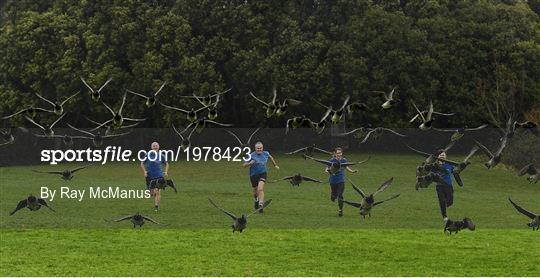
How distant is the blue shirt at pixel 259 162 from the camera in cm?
1389

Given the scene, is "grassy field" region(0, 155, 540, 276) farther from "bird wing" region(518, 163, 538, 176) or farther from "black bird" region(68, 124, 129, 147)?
"bird wing" region(518, 163, 538, 176)

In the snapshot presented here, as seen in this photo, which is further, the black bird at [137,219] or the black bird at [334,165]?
the black bird at [334,165]

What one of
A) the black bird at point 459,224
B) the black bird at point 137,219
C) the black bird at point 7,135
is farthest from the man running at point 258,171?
the black bird at point 7,135

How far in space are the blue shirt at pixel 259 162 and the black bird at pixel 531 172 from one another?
3.55 metres

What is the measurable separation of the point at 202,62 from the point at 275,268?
1279 centimetres

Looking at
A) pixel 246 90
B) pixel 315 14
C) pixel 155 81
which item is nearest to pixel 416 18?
pixel 315 14

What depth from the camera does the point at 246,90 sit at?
26438mm

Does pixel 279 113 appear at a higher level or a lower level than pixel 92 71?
lower

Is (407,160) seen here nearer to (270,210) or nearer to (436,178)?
(436,178)

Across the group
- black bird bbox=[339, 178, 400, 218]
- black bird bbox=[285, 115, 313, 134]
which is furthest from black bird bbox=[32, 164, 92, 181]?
black bird bbox=[339, 178, 400, 218]

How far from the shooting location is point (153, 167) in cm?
1357

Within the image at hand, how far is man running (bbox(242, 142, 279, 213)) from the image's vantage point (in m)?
13.9

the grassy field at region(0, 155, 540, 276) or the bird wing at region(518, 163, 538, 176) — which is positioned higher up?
the bird wing at region(518, 163, 538, 176)

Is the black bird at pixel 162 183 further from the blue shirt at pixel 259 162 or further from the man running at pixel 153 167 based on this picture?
the blue shirt at pixel 259 162
